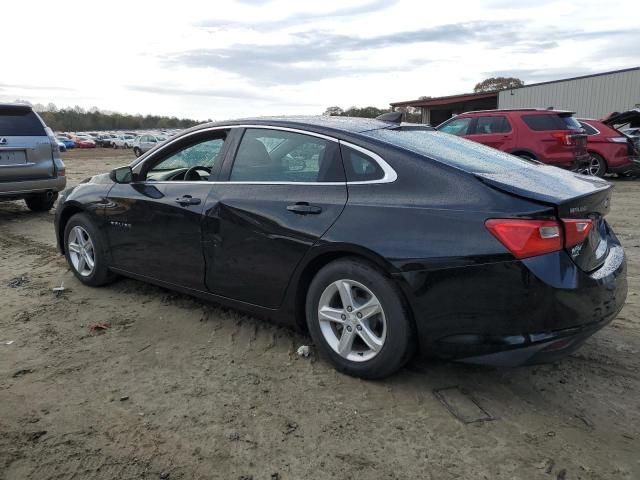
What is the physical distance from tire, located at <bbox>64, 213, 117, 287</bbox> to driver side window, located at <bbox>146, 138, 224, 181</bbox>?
32.8 inches

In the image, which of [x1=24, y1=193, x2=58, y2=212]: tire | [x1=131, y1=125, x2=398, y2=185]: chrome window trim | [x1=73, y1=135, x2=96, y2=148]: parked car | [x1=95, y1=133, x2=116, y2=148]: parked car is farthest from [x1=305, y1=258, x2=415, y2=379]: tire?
[x1=95, y1=133, x2=116, y2=148]: parked car

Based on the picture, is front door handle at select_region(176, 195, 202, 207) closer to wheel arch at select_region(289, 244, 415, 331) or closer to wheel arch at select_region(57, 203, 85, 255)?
wheel arch at select_region(289, 244, 415, 331)

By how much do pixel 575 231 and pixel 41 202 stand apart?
29.8 feet

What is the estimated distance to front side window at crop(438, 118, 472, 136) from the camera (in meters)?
11.7

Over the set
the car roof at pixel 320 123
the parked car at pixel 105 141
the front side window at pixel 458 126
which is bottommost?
the parked car at pixel 105 141

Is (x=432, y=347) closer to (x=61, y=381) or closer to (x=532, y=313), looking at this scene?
(x=532, y=313)

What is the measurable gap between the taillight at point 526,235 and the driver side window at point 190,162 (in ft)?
7.03

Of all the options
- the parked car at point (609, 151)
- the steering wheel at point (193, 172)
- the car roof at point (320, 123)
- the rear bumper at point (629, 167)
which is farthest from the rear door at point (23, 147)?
the rear bumper at point (629, 167)

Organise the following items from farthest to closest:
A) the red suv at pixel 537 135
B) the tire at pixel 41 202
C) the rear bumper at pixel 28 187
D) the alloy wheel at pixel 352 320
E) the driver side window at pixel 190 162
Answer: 1. the red suv at pixel 537 135
2. the tire at pixel 41 202
3. the rear bumper at pixel 28 187
4. the driver side window at pixel 190 162
5. the alloy wheel at pixel 352 320

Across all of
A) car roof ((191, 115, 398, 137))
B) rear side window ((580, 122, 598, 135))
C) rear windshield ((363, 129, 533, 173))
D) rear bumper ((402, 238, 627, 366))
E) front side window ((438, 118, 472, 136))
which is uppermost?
car roof ((191, 115, 398, 137))

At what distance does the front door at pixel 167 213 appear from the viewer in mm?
3873

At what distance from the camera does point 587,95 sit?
28.5 m

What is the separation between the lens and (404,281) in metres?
2.83

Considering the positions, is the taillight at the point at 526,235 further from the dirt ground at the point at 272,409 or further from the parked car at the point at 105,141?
the parked car at the point at 105,141
